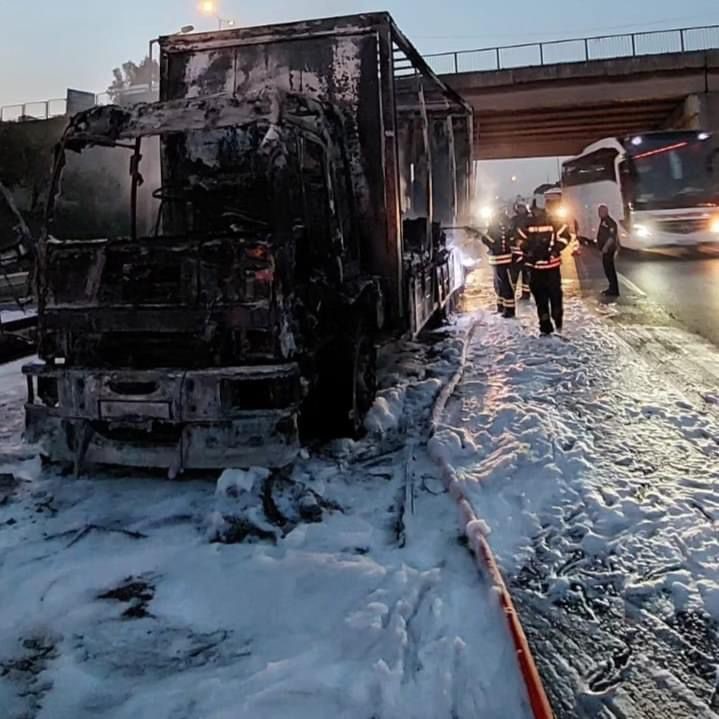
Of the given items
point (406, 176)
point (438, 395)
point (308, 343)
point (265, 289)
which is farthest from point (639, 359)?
point (265, 289)

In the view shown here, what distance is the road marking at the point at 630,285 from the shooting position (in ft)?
45.1

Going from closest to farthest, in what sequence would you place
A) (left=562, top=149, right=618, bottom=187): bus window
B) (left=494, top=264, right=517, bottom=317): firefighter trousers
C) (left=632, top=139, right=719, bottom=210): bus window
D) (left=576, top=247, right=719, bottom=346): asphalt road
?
(left=576, top=247, right=719, bottom=346): asphalt road → (left=494, top=264, right=517, bottom=317): firefighter trousers → (left=632, top=139, right=719, bottom=210): bus window → (left=562, top=149, right=618, bottom=187): bus window

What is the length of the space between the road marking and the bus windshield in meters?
3.44

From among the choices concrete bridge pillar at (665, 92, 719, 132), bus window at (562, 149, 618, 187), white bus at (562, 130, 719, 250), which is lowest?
white bus at (562, 130, 719, 250)

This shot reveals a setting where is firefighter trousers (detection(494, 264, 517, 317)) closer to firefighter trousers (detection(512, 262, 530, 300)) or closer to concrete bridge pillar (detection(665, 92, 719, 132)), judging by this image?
firefighter trousers (detection(512, 262, 530, 300))

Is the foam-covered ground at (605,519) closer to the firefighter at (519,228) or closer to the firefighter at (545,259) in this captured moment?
the firefighter at (545,259)

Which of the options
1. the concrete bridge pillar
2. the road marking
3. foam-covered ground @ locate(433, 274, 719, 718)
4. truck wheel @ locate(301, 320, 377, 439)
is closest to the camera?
foam-covered ground @ locate(433, 274, 719, 718)

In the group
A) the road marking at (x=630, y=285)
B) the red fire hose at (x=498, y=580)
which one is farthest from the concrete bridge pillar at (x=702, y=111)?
the red fire hose at (x=498, y=580)

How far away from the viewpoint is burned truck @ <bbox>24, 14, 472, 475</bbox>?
15.6ft

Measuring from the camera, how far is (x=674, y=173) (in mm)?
19625

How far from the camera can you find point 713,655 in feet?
9.78

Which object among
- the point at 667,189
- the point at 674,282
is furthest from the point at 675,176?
the point at 674,282

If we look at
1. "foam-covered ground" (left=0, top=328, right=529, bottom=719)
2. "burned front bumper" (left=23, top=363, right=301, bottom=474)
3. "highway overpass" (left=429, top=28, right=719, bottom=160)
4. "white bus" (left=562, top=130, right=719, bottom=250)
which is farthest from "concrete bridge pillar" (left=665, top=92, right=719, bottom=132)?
"burned front bumper" (left=23, top=363, right=301, bottom=474)

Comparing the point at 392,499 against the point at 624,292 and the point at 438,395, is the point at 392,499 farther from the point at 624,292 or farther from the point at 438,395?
the point at 624,292
